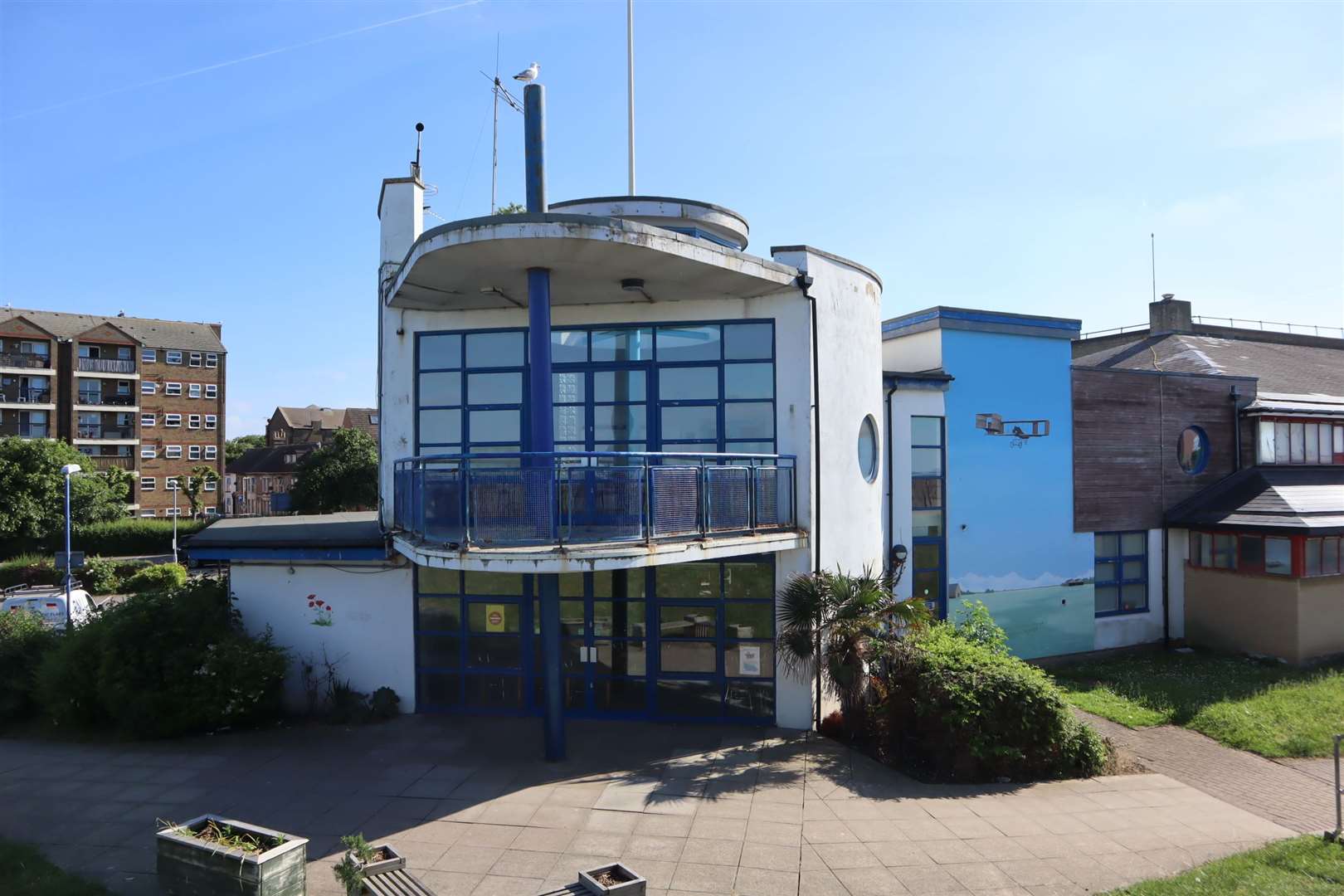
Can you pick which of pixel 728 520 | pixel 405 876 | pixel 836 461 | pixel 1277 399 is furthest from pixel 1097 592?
pixel 405 876

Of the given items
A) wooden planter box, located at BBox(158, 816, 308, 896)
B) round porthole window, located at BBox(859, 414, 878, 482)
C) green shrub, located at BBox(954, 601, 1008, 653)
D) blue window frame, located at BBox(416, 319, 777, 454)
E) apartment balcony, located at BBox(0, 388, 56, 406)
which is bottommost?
wooden planter box, located at BBox(158, 816, 308, 896)

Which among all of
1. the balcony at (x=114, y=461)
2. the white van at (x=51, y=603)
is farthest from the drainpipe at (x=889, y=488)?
the balcony at (x=114, y=461)

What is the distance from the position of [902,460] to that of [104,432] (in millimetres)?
54605

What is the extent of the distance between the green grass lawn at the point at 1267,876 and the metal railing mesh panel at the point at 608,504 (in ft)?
18.9

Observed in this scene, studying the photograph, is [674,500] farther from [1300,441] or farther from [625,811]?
[1300,441]

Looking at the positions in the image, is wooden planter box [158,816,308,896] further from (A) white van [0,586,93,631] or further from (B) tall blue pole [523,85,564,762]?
(A) white van [0,586,93,631]

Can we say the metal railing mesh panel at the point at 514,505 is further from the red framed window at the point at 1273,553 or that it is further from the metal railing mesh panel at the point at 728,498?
the red framed window at the point at 1273,553

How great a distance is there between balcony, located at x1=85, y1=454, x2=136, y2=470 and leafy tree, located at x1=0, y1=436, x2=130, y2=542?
31.3ft

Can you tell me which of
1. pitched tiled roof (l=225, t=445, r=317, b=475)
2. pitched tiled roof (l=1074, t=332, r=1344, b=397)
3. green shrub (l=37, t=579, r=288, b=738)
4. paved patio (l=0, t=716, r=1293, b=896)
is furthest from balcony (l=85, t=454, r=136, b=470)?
pitched tiled roof (l=1074, t=332, r=1344, b=397)

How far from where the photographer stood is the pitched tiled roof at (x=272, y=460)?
72.8 meters

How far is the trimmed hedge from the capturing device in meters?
41.5

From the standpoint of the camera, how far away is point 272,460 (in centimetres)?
7488

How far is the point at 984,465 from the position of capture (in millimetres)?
16859

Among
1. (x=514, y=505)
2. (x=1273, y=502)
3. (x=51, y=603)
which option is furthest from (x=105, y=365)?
(x=1273, y=502)
